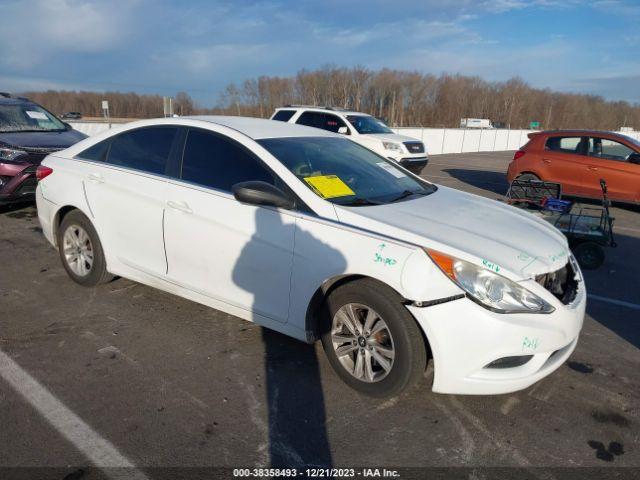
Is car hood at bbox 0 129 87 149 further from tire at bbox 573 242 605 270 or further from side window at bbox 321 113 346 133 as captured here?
tire at bbox 573 242 605 270

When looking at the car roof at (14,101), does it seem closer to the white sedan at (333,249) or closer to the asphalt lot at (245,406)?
the white sedan at (333,249)

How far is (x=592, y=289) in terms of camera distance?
5.29 metres

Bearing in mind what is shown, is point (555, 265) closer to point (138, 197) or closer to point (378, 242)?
point (378, 242)

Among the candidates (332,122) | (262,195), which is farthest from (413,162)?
(262,195)

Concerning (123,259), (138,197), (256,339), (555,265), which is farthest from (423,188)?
(123,259)

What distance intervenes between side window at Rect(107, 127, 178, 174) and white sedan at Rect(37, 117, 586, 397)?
0.01 m

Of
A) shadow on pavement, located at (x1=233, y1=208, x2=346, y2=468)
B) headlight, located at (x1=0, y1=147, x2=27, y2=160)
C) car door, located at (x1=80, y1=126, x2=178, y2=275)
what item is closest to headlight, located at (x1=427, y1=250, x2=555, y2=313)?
shadow on pavement, located at (x1=233, y1=208, x2=346, y2=468)

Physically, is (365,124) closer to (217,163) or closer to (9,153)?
(9,153)

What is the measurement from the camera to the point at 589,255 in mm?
5949

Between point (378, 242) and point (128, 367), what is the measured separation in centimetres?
192

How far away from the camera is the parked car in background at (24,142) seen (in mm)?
7234

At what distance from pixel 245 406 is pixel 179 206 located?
5.17ft

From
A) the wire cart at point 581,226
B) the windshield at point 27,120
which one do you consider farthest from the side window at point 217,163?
the windshield at point 27,120

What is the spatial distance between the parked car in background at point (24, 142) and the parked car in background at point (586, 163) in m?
9.24
